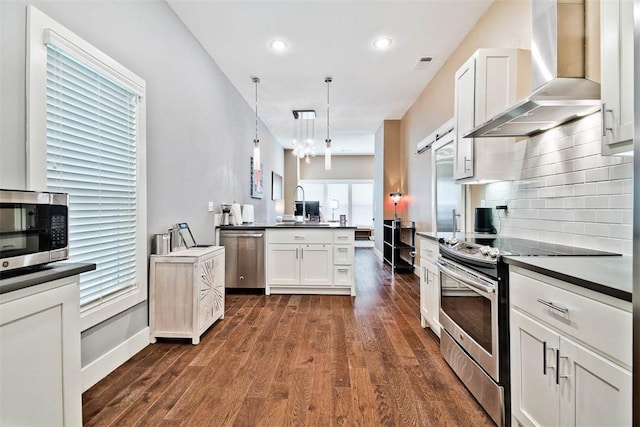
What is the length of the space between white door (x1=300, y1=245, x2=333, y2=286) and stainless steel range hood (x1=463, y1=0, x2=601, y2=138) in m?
2.47

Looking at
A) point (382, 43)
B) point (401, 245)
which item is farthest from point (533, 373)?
point (401, 245)

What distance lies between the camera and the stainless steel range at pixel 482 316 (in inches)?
61.3

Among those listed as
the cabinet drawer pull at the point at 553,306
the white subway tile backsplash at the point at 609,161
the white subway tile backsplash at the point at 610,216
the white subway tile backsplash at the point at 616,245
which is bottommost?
the cabinet drawer pull at the point at 553,306

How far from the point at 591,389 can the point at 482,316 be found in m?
0.68

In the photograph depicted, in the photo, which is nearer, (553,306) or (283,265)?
(553,306)

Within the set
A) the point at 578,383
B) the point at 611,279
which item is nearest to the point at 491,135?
the point at 611,279

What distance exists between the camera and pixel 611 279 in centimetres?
104

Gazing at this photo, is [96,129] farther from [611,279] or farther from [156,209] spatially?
[611,279]

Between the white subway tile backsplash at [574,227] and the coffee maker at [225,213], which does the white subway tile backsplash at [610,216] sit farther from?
the coffee maker at [225,213]

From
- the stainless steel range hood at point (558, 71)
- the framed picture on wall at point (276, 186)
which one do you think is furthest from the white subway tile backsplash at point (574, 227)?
the framed picture on wall at point (276, 186)

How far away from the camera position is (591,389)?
105cm

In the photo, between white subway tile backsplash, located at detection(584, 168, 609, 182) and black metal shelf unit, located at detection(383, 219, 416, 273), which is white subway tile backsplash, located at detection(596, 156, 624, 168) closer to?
white subway tile backsplash, located at detection(584, 168, 609, 182)

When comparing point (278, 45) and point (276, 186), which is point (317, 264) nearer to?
point (278, 45)

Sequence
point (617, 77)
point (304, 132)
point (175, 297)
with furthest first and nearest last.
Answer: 1. point (304, 132)
2. point (175, 297)
3. point (617, 77)
